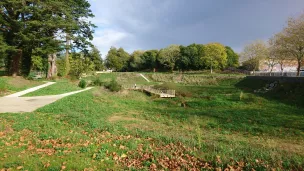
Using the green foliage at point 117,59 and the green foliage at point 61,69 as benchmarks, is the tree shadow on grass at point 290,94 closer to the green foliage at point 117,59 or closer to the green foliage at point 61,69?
the green foliage at point 61,69

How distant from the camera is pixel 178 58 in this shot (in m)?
70.9

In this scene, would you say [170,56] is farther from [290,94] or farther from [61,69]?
[290,94]

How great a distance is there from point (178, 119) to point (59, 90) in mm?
12731

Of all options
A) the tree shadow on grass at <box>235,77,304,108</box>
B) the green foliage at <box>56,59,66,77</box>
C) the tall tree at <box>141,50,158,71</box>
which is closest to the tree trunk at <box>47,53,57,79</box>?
the green foliage at <box>56,59,66,77</box>

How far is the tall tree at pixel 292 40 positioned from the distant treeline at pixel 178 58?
27.4 m

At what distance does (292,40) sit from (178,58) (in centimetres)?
4295

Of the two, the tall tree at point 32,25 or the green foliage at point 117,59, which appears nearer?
the tall tree at point 32,25

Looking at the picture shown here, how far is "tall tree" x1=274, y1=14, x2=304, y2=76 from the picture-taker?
2877 cm

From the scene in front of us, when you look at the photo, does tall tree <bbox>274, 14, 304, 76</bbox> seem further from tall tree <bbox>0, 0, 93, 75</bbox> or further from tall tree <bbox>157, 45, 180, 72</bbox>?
tall tree <bbox>157, 45, 180, 72</bbox>

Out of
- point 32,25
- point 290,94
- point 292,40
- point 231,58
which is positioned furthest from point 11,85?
point 231,58

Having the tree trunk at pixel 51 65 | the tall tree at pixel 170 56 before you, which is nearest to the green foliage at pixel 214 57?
the tall tree at pixel 170 56

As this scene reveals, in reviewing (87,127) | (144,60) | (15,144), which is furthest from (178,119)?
(144,60)

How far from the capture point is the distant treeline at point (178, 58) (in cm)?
6191

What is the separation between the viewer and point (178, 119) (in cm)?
1225
